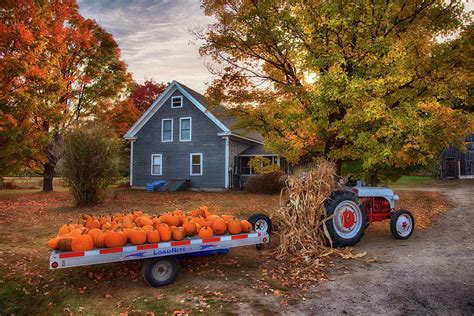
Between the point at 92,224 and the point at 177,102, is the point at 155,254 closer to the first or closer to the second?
the point at 92,224

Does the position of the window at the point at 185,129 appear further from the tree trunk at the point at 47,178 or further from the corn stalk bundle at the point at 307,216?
the corn stalk bundle at the point at 307,216

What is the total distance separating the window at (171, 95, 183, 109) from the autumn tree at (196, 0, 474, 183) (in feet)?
49.3

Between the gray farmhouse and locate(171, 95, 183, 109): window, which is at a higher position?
locate(171, 95, 183, 109): window

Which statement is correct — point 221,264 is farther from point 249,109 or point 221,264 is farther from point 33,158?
point 33,158

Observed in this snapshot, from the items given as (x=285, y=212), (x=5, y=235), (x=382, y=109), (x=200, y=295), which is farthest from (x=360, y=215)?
(x=5, y=235)

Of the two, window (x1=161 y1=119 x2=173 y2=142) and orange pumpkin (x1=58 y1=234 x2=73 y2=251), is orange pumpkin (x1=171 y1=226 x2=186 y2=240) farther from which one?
window (x1=161 y1=119 x2=173 y2=142)

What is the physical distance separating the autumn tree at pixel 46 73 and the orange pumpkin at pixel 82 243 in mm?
13560

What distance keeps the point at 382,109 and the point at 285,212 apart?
12.9 ft

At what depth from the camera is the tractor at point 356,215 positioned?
7676mm

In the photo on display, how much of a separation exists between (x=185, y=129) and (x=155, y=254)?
22414 mm

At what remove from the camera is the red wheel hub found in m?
7.88

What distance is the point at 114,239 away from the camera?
5.27 metres

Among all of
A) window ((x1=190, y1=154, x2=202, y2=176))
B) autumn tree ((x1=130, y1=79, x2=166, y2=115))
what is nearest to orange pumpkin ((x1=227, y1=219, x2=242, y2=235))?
window ((x1=190, y1=154, x2=202, y2=176))

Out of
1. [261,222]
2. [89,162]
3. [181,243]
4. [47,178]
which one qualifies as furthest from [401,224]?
[47,178]
